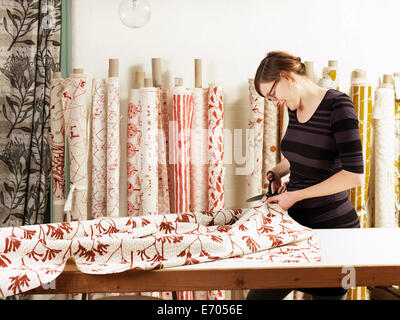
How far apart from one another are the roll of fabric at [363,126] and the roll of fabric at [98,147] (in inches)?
53.2

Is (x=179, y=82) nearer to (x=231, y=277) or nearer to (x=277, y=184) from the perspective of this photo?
(x=277, y=184)

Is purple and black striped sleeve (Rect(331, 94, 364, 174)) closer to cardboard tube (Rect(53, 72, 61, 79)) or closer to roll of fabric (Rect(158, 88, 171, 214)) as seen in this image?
roll of fabric (Rect(158, 88, 171, 214))

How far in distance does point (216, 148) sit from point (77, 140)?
28.1 inches

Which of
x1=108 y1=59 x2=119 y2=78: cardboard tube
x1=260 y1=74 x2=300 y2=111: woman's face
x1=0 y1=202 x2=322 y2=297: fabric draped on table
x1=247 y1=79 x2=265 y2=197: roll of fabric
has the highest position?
x1=108 y1=59 x2=119 y2=78: cardboard tube

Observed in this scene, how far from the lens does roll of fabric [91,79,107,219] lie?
2203 millimetres

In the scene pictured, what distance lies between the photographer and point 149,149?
7.16 ft

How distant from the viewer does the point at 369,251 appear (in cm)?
126

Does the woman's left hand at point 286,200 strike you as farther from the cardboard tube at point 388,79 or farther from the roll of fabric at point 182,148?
the cardboard tube at point 388,79

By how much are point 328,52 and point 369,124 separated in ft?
1.57

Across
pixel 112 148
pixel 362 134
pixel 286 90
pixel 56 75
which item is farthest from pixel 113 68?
pixel 362 134

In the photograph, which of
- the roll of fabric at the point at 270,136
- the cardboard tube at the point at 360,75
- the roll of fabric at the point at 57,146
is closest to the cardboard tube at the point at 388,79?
the cardboard tube at the point at 360,75

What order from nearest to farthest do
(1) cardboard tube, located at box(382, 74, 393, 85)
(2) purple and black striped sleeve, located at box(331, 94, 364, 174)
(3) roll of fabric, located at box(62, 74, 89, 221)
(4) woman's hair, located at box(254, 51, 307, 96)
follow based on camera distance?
(2) purple and black striped sleeve, located at box(331, 94, 364, 174) < (4) woman's hair, located at box(254, 51, 307, 96) < (3) roll of fabric, located at box(62, 74, 89, 221) < (1) cardboard tube, located at box(382, 74, 393, 85)

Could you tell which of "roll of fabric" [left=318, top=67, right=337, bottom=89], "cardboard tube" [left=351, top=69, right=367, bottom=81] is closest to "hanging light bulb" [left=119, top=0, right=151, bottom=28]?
"roll of fabric" [left=318, top=67, right=337, bottom=89]

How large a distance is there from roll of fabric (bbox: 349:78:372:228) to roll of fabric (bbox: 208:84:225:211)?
0.73m
